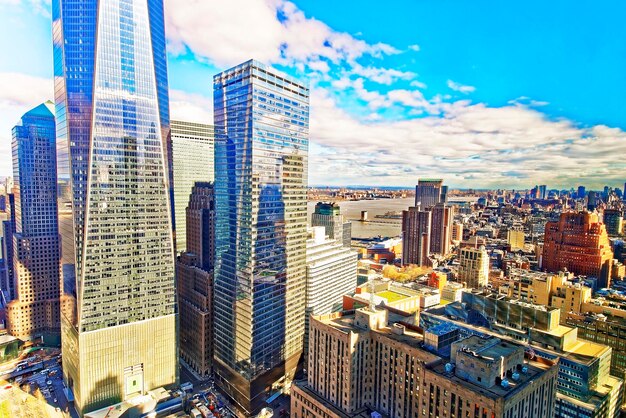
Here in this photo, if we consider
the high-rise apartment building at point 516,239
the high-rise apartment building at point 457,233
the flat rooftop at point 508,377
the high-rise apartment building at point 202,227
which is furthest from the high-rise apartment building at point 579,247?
the high-rise apartment building at point 202,227

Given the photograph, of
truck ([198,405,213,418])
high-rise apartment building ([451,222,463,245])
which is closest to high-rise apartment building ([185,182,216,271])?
truck ([198,405,213,418])

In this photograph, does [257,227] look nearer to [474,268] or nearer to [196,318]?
[196,318]

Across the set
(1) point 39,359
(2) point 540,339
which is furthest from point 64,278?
(2) point 540,339

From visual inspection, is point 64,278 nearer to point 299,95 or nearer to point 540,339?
point 299,95

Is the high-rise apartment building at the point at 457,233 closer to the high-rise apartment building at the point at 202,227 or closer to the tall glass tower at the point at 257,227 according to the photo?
the high-rise apartment building at the point at 202,227

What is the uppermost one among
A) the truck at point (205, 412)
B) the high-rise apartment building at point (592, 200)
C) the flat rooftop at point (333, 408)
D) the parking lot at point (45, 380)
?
the high-rise apartment building at point (592, 200)

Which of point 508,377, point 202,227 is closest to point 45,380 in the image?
point 202,227
